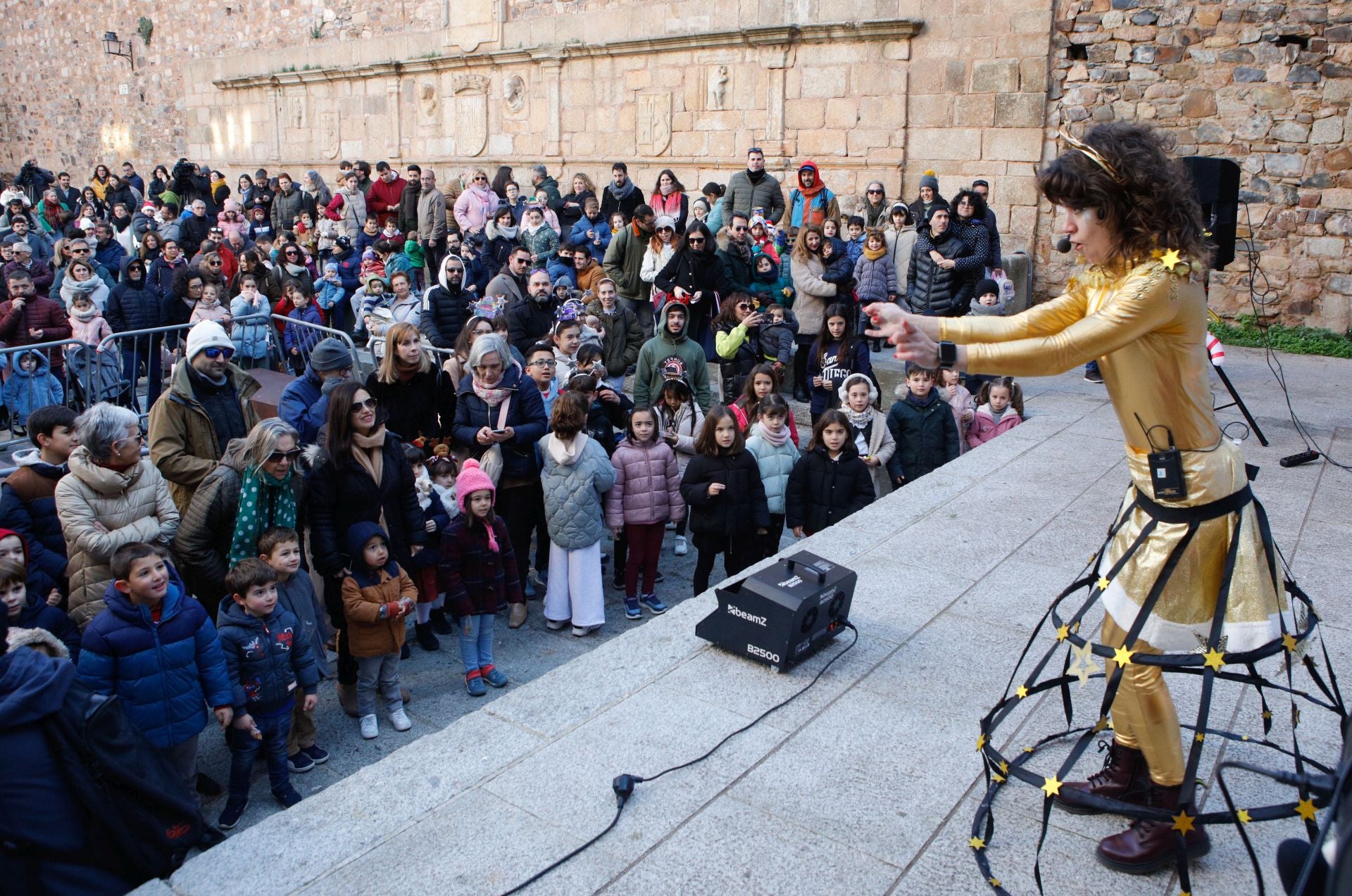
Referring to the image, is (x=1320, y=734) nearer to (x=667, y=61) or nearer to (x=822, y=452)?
(x=822, y=452)

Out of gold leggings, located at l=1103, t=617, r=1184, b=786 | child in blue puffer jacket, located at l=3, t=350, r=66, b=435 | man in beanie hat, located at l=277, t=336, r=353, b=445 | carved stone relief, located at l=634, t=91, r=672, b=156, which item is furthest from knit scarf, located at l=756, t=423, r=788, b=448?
carved stone relief, located at l=634, t=91, r=672, b=156

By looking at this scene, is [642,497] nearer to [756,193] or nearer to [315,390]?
[315,390]

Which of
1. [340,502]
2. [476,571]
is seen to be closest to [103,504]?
[340,502]

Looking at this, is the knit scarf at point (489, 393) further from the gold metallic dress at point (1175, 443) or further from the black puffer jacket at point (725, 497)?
the gold metallic dress at point (1175, 443)

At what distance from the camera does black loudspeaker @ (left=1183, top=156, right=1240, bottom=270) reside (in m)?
7.23

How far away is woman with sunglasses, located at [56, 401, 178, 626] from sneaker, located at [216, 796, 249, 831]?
1.04 metres

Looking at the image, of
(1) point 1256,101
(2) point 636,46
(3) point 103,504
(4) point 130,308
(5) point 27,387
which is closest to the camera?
(3) point 103,504

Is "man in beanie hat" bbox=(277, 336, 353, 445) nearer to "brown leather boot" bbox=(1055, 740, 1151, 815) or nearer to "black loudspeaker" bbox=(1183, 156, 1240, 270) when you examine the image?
"brown leather boot" bbox=(1055, 740, 1151, 815)

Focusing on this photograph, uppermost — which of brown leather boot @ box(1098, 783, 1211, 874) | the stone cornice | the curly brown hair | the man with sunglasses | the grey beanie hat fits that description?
the stone cornice

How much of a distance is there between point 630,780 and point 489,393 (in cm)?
358

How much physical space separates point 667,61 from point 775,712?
13320 millimetres

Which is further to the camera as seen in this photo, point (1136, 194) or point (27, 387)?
point (27, 387)

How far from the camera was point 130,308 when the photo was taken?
31.4 ft

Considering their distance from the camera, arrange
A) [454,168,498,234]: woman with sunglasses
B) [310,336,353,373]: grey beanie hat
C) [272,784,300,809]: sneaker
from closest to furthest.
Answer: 1. [272,784,300,809]: sneaker
2. [310,336,353,373]: grey beanie hat
3. [454,168,498,234]: woman with sunglasses
